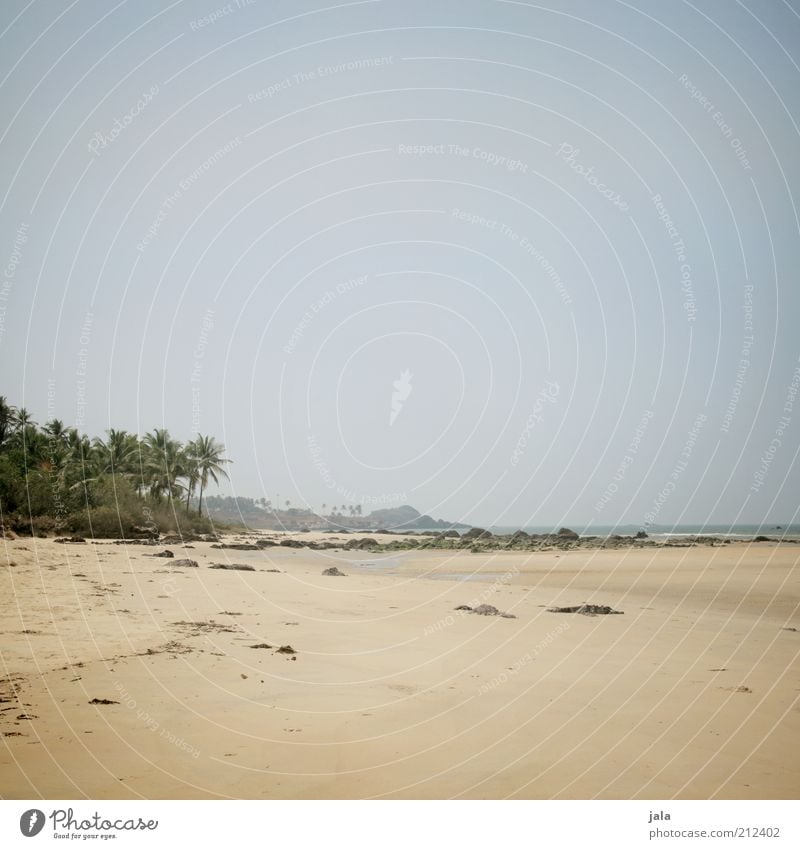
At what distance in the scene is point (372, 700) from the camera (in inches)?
336

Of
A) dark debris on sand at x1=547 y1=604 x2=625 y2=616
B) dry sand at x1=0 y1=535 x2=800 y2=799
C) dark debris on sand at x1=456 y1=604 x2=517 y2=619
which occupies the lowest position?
dark debris on sand at x1=547 y1=604 x2=625 y2=616

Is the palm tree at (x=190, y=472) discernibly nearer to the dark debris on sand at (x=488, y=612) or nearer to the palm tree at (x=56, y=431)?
the palm tree at (x=56, y=431)

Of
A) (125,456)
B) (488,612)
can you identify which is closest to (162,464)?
(125,456)

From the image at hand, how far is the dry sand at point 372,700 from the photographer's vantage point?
618 cm

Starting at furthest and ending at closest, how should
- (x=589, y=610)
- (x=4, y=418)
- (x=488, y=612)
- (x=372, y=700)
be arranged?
(x=4, y=418) < (x=589, y=610) < (x=488, y=612) < (x=372, y=700)

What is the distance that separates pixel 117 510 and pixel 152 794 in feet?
132

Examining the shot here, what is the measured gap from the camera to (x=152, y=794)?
5715 millimetres

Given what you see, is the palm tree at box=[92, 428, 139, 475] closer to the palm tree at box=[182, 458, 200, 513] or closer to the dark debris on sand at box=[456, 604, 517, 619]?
the palm tree at box=[182, 458, 200, 513]

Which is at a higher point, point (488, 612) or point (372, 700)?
point (372, 700)

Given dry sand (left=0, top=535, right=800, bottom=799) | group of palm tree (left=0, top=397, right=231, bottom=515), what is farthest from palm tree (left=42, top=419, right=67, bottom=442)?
dry sand (left=0, top=535, right=800, bottom=799)

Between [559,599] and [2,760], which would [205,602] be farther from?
[559,599]

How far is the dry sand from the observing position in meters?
6.18

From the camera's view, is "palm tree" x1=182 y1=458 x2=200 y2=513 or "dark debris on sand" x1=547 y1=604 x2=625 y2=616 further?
"palm tree" x1=182 y1=458 x2=200 y2=513

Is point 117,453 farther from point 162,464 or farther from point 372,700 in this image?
point 372,700
